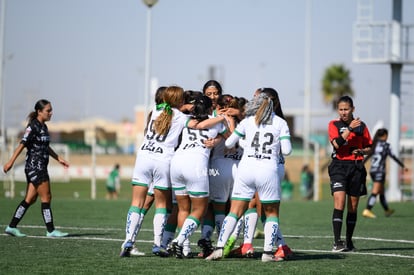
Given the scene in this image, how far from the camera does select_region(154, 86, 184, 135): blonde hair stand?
1075 cm

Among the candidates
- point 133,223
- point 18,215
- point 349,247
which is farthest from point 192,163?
point 18,215

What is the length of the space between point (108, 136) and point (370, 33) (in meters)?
101

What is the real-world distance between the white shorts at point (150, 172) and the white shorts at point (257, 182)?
953mm

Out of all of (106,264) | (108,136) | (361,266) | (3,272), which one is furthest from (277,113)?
(108,136)

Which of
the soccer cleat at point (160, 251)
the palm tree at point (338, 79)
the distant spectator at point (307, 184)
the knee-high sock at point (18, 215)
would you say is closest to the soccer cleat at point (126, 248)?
the soccer cleat at point (160, 251)

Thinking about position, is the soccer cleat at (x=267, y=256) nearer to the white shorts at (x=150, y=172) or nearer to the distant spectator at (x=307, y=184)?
the white shorts at (x=150, y=172)

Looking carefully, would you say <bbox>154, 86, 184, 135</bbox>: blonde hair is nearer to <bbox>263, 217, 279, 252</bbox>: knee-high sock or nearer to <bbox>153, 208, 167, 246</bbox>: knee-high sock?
<bbox>153, 208, 167, 246</bbox>: knee-high sock

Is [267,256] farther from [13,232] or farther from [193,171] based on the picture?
[13,232]

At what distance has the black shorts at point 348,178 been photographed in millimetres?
12617

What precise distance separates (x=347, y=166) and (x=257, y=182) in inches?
106

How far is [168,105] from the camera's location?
10.9 m

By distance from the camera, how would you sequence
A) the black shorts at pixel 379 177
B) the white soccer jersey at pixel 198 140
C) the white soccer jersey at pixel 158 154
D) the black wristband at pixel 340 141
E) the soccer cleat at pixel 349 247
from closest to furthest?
the white soccer jersey at pixel 198 140 < the white soccer jersey at pixel 158 154 < the black wristband at pixel 340 141 < the soccer cleat at pixel 349 247 < the black shorts at pixel 379 177

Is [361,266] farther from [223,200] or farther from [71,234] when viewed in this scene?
[71,234]

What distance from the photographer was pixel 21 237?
1372 centimetres
